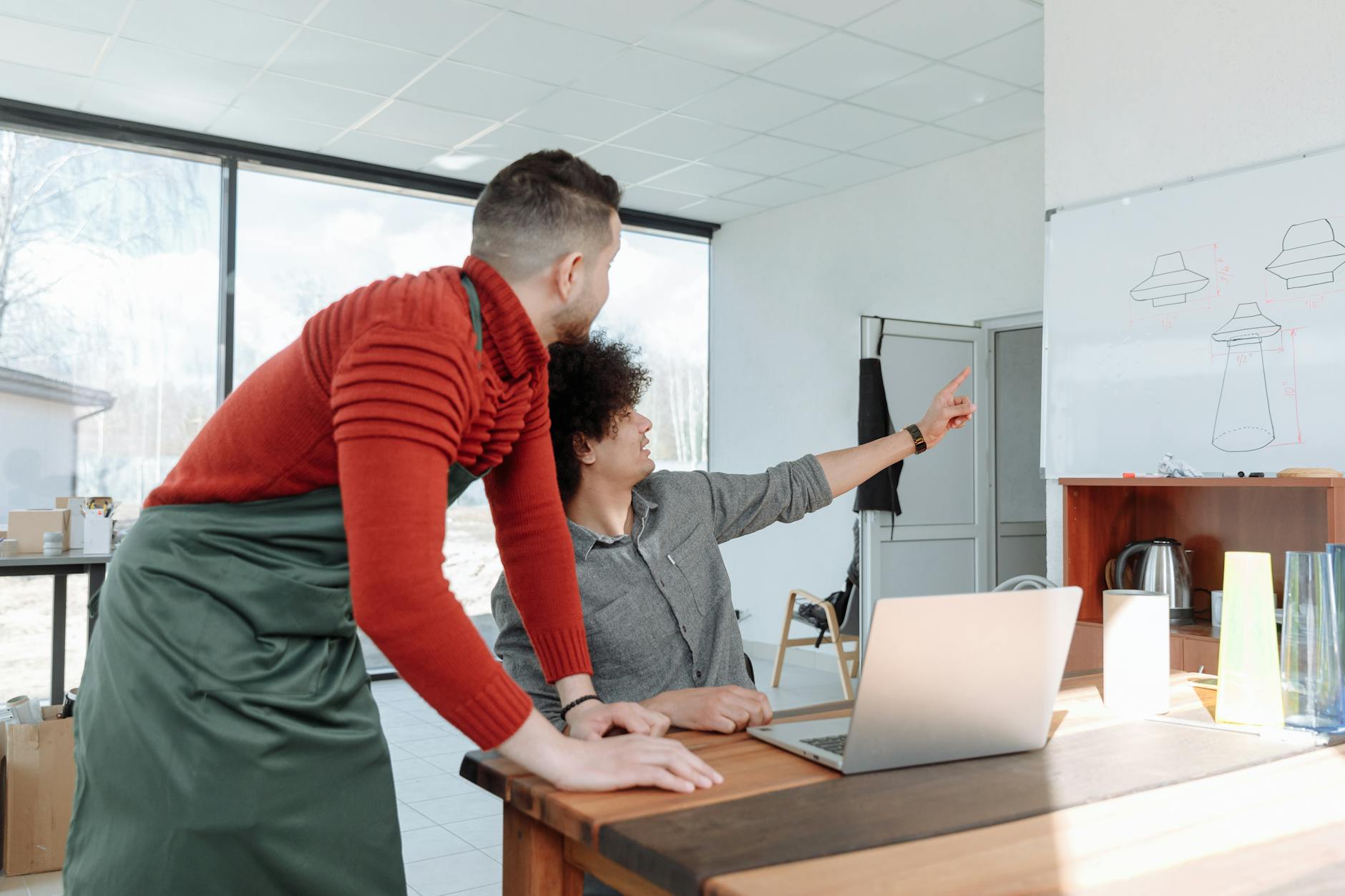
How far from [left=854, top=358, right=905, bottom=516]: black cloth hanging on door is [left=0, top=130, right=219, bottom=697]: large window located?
3.49m

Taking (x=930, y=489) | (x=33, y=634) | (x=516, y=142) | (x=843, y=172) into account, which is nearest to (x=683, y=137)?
(x=516, y=142)

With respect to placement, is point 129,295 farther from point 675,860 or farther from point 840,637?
point 675,860

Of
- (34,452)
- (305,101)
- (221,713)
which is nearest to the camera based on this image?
(221,713)

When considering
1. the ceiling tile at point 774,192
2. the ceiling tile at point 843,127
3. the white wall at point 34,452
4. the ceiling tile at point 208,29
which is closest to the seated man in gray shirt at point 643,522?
the ceiling tile at point 208,29

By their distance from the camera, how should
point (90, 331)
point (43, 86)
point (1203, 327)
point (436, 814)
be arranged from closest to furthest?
point (1203, 327) < point (436, 814) < point (43, 86) < point (90, 331)

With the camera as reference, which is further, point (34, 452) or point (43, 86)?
point (34, 452)

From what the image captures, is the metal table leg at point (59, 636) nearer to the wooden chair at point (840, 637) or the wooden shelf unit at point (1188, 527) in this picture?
the wooden chair at point (840, 637)

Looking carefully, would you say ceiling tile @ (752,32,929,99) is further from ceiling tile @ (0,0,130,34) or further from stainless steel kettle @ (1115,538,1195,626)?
ceiling tile @ (0,0,130,34)

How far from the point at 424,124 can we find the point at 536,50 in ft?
3.71

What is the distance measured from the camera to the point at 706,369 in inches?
290

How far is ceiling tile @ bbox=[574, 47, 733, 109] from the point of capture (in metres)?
4.35

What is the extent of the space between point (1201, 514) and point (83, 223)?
5.25 m

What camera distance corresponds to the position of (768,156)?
18.5 feet

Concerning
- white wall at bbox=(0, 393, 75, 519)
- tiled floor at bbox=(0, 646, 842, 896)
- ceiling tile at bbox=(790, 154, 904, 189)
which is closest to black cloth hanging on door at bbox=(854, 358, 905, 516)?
tiled floor at bbox=(0, 646, 842, 896)
